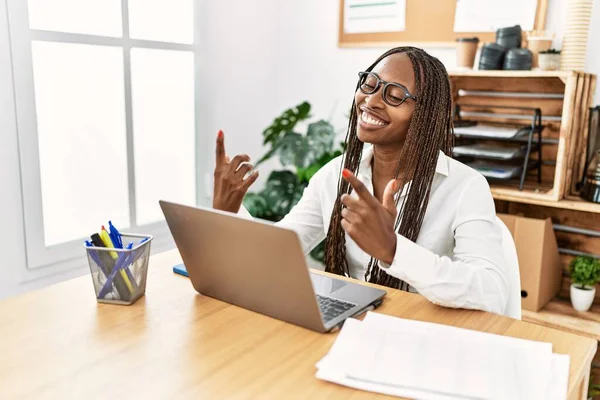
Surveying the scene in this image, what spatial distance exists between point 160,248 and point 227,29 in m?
1.10

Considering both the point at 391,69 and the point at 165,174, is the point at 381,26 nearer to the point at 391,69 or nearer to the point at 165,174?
the point at 165,174

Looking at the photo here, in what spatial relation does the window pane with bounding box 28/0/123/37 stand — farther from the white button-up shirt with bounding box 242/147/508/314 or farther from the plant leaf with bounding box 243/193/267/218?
the white button-up shirt with bounding box 242/147/508/314

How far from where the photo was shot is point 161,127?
257 cm

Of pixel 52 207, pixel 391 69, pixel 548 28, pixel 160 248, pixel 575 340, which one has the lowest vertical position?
pixel 160 248

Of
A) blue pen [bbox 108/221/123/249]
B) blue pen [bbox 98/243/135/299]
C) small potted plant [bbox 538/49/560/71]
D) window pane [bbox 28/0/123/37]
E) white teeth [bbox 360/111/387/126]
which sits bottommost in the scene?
blue pen [bbox 98/243/135/299]

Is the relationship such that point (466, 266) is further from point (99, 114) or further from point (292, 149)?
point (99, 114)

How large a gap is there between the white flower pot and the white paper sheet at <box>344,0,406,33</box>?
1.29 meters

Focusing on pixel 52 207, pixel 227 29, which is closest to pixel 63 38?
pixel 52 207

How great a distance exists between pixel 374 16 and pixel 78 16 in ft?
4.10

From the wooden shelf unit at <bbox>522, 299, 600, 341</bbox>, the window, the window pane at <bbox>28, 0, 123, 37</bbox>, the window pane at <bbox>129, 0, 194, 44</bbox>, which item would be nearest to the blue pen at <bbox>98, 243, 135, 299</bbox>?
the window

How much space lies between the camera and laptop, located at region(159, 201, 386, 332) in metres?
0.84

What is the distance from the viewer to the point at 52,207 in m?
2.19

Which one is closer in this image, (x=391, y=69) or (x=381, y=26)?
(x=391, y=69)

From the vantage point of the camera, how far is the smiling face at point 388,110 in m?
1.26
